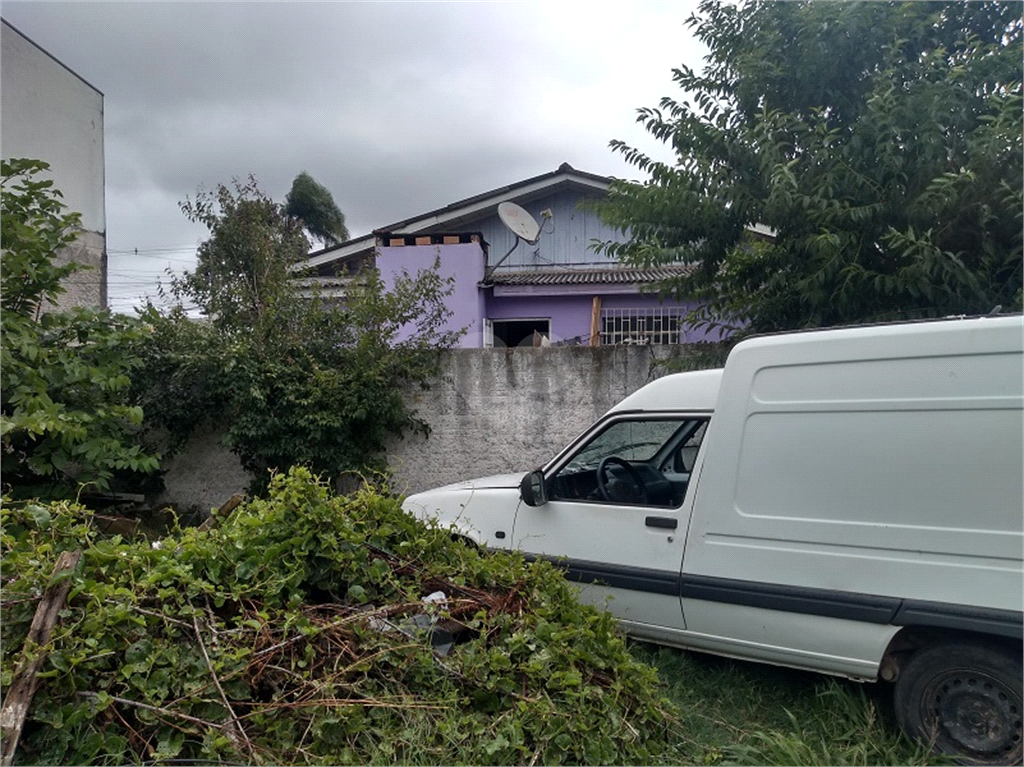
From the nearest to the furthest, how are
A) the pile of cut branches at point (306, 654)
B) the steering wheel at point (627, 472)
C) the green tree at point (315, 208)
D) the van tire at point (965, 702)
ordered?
the pile of cut branches at point (306, 654) < the van tire at point (965, 702) < the steering wheel at point (627, 472) < the green tree at point (315, 208)

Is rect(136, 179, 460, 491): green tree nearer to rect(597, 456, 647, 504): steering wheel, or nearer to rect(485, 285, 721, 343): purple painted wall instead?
rect(597, 456, 647, 504): steering wheel

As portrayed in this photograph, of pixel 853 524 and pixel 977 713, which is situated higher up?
pixel 853 524

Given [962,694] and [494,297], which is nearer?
[962,694]

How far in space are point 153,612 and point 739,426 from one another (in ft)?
9.22

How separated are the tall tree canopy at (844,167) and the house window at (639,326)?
3924 mm

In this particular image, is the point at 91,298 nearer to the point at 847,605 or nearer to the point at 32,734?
the point at 32,734

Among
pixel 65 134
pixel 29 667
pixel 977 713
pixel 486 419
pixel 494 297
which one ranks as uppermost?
pixel 65 134

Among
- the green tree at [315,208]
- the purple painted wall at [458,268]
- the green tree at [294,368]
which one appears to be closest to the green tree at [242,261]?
the green tree at [294,368]

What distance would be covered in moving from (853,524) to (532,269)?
9.94m

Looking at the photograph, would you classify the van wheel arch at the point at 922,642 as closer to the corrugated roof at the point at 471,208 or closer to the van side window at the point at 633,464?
the van side window at the point at 633,464

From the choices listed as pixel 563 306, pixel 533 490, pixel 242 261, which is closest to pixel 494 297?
pixel 563 306

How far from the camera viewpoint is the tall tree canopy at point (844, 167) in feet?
16.2

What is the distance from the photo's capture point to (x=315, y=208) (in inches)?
755

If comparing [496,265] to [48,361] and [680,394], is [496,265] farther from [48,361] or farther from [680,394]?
[680,394]
